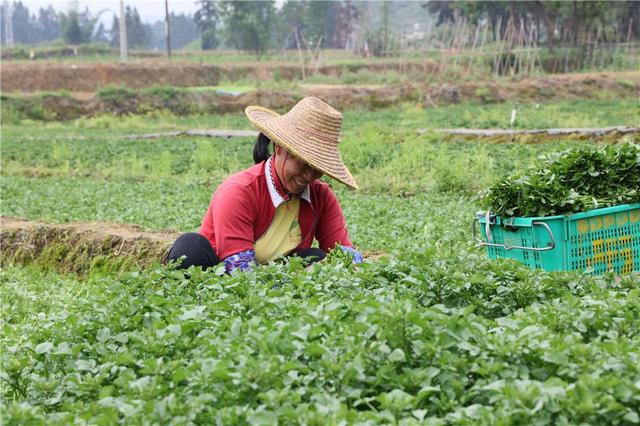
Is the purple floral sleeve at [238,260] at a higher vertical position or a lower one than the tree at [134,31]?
lower

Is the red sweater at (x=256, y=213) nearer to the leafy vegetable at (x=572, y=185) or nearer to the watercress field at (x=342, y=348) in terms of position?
the watercress field at (x=342, y=348)

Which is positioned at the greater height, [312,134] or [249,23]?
[249,23]

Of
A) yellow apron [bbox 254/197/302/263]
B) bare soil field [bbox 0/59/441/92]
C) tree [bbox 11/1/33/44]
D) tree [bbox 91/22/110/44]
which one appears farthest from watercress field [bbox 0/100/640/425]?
tree [bbox 11/1/33/44]

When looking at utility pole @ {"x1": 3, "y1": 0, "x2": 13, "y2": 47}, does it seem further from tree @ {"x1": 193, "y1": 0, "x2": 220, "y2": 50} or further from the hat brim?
the hat brim

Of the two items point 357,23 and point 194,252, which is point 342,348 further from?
point 357,23

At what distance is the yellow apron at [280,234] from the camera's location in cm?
537

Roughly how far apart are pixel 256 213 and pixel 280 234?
24 cm

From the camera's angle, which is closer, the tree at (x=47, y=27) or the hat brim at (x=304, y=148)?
the hat brim at (x=304, y=148)

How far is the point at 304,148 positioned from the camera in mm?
4934

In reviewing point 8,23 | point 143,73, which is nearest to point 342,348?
point 143,73

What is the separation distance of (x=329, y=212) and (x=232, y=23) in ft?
203

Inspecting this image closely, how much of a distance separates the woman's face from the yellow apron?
18 centimetres

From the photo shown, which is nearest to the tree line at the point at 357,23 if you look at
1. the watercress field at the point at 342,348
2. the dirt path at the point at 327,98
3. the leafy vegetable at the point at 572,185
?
the dirt path at the point at 327,98

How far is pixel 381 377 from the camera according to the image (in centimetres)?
287
